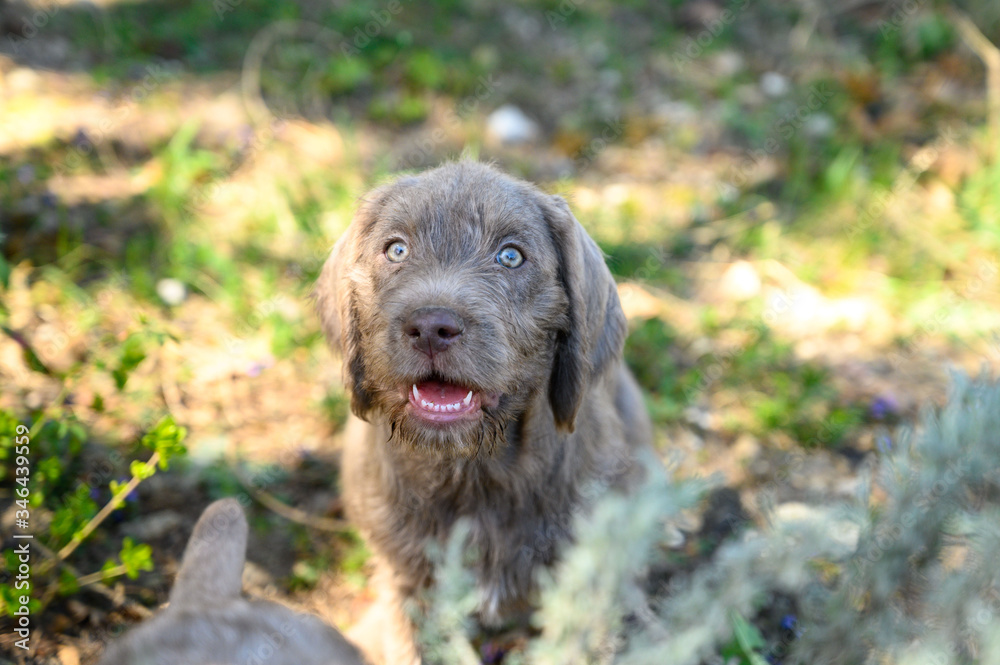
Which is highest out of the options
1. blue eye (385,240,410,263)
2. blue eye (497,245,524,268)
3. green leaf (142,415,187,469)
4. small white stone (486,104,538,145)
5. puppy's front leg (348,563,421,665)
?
blue eye (385,240,410,263)

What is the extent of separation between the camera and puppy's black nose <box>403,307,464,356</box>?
7.74ft

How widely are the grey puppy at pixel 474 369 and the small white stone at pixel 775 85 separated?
17.0 ft

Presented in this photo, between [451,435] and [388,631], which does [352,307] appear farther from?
[388,631]

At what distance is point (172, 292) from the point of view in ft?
15.5

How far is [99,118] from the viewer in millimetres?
5719

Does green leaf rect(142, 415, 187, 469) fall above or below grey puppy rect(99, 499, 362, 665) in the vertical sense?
above

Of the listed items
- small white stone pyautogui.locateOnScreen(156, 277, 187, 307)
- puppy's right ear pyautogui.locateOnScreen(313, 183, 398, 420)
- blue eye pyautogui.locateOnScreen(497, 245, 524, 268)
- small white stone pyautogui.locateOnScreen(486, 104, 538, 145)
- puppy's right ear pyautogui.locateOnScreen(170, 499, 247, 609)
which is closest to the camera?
puppy's right ear pyautogui.locateOnScreen(170, 499, 247, 609)

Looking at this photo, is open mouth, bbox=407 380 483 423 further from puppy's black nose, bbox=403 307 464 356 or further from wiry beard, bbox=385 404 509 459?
puppy's black nose, bbox=403 307 464 356

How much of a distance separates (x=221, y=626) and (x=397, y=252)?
4.65 feet

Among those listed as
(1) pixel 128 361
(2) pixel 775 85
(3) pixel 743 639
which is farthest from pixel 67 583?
(2) pixel 775 85

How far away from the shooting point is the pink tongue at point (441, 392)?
2576 mm

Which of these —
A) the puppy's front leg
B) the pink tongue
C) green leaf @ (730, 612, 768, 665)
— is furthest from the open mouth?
green leaf @ (730, 612, 768, 665)

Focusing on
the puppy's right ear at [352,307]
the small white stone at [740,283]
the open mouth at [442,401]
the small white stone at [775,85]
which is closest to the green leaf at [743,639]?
the open mouth at [442,401]

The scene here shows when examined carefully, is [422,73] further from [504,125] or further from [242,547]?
[242,547]
